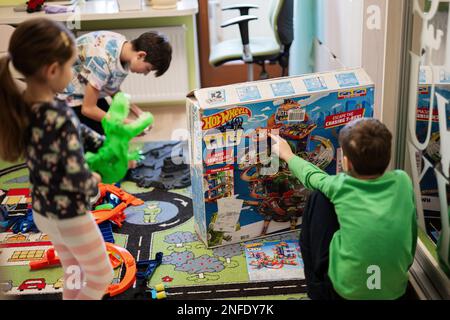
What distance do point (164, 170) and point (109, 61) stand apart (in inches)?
32.1

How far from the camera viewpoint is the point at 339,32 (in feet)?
9.37

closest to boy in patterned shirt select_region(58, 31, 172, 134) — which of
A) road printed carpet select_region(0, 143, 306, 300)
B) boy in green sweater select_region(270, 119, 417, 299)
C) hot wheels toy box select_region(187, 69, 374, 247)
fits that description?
hot wheels toy box select_region(187, 69, 374, 247)

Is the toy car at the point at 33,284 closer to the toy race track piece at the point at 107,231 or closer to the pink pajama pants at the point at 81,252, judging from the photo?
the toy race track piece at the point at 107,231

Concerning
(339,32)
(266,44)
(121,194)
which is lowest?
(121,194)

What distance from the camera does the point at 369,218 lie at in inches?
64.1

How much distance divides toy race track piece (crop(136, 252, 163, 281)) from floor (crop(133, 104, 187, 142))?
52.4 inches

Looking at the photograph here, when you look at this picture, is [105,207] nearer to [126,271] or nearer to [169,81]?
[126,271]

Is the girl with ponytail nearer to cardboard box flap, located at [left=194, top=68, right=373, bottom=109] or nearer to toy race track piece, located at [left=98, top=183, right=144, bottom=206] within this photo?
cardboard box flap, located at [left=194, top=68, right=373, bottom=109]

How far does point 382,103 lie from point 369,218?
2.53ft

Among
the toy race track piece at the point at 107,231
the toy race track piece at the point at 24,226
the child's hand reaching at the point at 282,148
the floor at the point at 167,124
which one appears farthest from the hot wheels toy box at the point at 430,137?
the floor at the point at 167,124

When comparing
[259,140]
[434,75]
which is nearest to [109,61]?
[259,140]

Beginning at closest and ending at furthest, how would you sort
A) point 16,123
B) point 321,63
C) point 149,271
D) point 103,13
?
point 16,123 < point 149,271 < point 321,63 < point 103,13

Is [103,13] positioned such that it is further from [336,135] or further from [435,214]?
[435,214]
